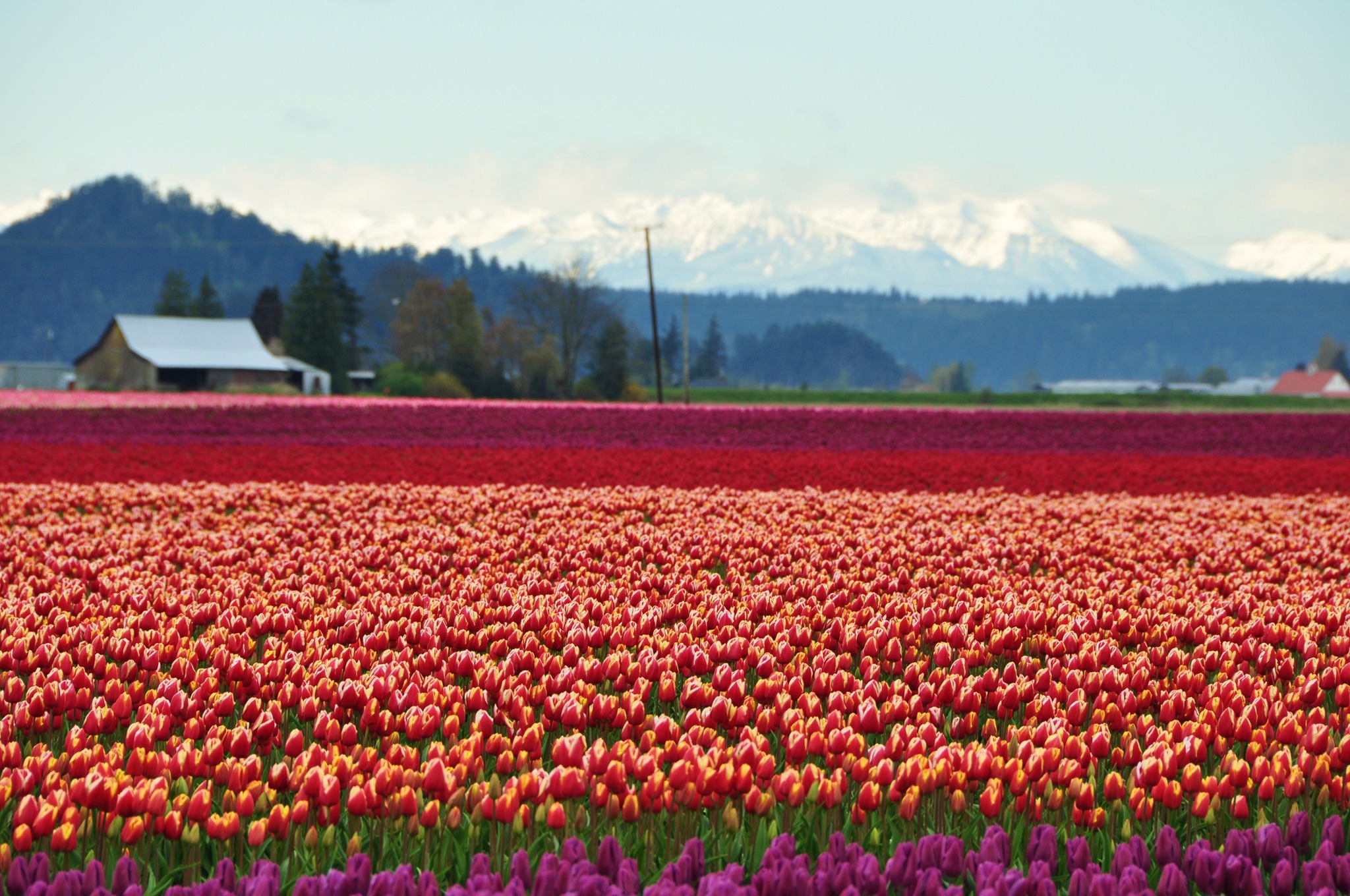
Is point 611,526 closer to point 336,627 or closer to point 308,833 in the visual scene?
point 336,627

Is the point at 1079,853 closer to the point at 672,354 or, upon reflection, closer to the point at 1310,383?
the point at 672,354

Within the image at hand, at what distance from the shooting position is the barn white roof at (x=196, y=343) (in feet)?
270

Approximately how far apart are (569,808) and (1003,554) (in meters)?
6.77

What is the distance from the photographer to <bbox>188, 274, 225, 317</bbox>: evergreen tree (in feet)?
401

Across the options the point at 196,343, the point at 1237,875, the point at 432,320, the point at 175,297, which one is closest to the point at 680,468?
the point at 1237,875

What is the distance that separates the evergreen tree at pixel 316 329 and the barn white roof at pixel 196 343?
7.78 meters

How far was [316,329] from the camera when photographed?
98.1 m

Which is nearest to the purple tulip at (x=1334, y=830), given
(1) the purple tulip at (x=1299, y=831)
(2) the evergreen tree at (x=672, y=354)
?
(1) the purple tulip at (x=1299, y=831)

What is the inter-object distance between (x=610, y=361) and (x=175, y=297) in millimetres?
65743

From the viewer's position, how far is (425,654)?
19.2ft

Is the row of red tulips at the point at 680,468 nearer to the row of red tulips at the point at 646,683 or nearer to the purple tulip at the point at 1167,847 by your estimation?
the row of red tulips at the point at 646,683

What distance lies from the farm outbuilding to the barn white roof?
0.16 ft

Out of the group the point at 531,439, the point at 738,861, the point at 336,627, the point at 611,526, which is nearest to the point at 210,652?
the point at 336,627

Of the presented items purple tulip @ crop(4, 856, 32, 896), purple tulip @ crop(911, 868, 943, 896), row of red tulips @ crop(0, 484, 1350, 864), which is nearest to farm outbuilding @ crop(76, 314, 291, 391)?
row of red tulips @ crop(0, 484, 1350, 864)
